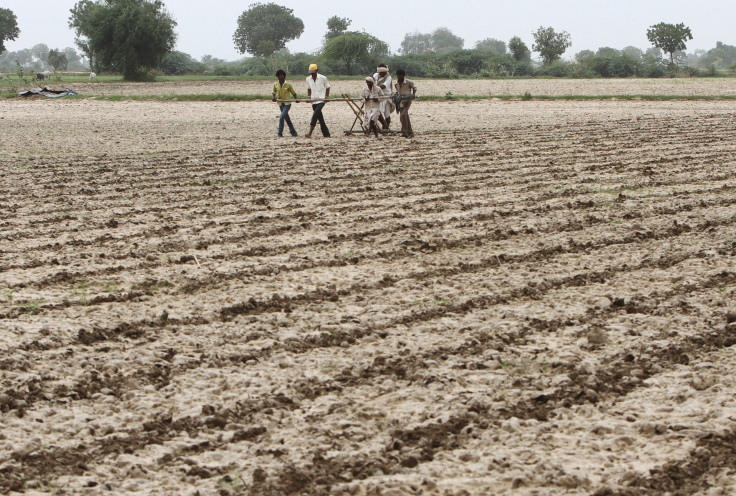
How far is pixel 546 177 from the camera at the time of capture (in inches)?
376

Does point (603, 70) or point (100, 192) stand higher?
point (603, 70)

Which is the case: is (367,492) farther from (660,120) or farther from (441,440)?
(660,120)

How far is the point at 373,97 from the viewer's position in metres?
14.7

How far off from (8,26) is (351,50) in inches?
1773

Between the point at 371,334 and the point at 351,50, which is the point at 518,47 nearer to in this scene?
the point at 351,50

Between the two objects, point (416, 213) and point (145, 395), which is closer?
point (145, 395)

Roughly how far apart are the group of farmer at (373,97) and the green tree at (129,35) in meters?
28.8

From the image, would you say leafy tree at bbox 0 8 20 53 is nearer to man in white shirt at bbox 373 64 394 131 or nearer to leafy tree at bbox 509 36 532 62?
leafy tree at bbox 509 36 532 62

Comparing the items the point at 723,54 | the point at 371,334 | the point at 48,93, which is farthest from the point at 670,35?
the point at 723,54

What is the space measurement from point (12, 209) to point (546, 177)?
5.76 meters

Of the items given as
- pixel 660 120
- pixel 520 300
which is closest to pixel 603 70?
pixel 660 120

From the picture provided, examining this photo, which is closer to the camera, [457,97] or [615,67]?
[457,97]

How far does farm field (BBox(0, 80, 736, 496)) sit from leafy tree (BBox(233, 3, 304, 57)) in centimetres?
10209

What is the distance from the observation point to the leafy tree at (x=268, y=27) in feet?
354
